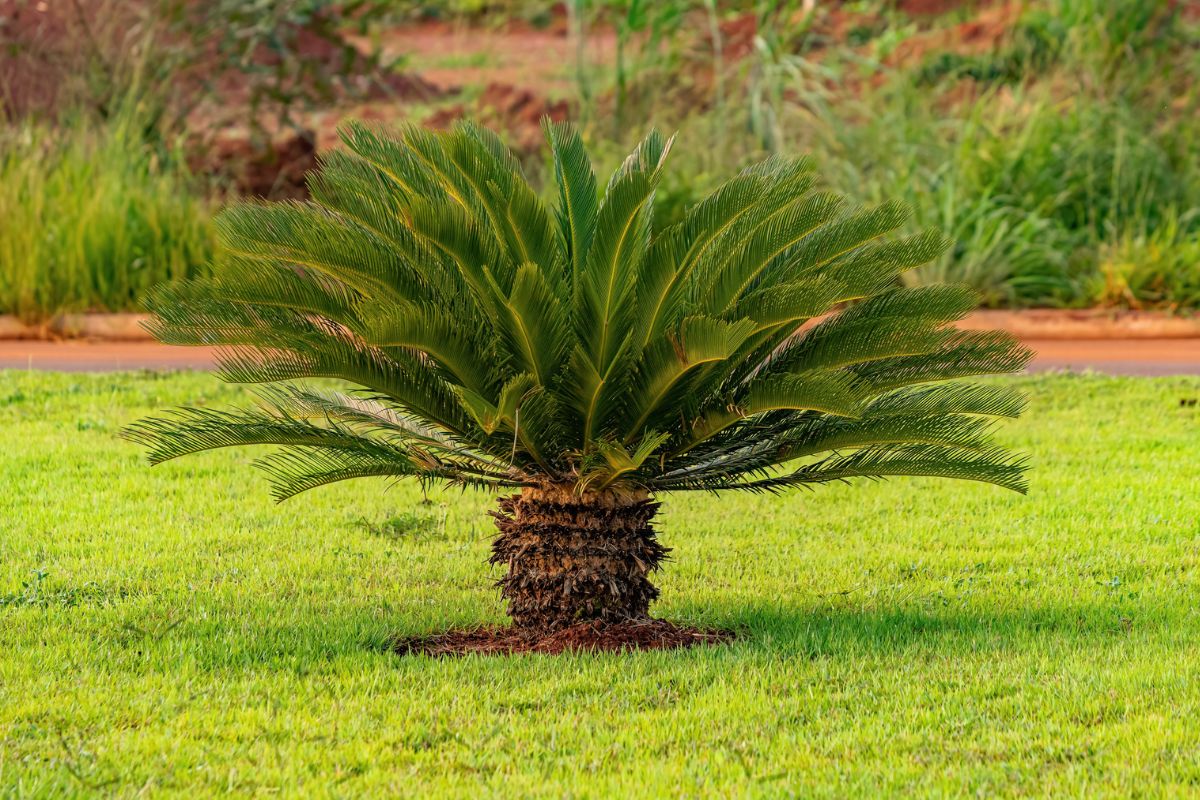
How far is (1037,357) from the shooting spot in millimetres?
13016

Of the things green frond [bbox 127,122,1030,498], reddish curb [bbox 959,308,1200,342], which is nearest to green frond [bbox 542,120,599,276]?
green frond [bbox 127,122,1030,498]

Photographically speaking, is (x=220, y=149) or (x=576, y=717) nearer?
(x=576, y=717)

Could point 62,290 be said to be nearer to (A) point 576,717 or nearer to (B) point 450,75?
(A) point 576,717

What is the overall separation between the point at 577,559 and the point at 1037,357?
790 centimetres

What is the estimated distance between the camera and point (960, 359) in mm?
6168

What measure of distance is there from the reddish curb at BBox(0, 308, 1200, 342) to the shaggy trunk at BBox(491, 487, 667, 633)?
26.2ft

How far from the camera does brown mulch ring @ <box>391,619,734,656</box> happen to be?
5871mm

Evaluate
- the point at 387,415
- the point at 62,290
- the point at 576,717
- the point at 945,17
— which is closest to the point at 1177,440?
the point at 387,415

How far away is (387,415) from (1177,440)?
5.50 m

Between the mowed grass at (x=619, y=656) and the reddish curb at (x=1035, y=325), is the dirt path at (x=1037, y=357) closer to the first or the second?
the reddish curb at (x=1035, y=325)

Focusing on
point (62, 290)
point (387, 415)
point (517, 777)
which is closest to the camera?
point (517, 777)

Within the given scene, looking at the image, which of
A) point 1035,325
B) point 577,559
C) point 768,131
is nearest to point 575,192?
point 577,559

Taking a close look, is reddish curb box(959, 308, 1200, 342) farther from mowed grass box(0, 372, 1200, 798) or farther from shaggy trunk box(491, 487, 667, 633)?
shaggy trunk box(491, 487, 667, 633)

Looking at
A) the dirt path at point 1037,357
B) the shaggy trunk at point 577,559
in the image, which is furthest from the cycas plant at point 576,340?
the dirt path at point 1037,357
